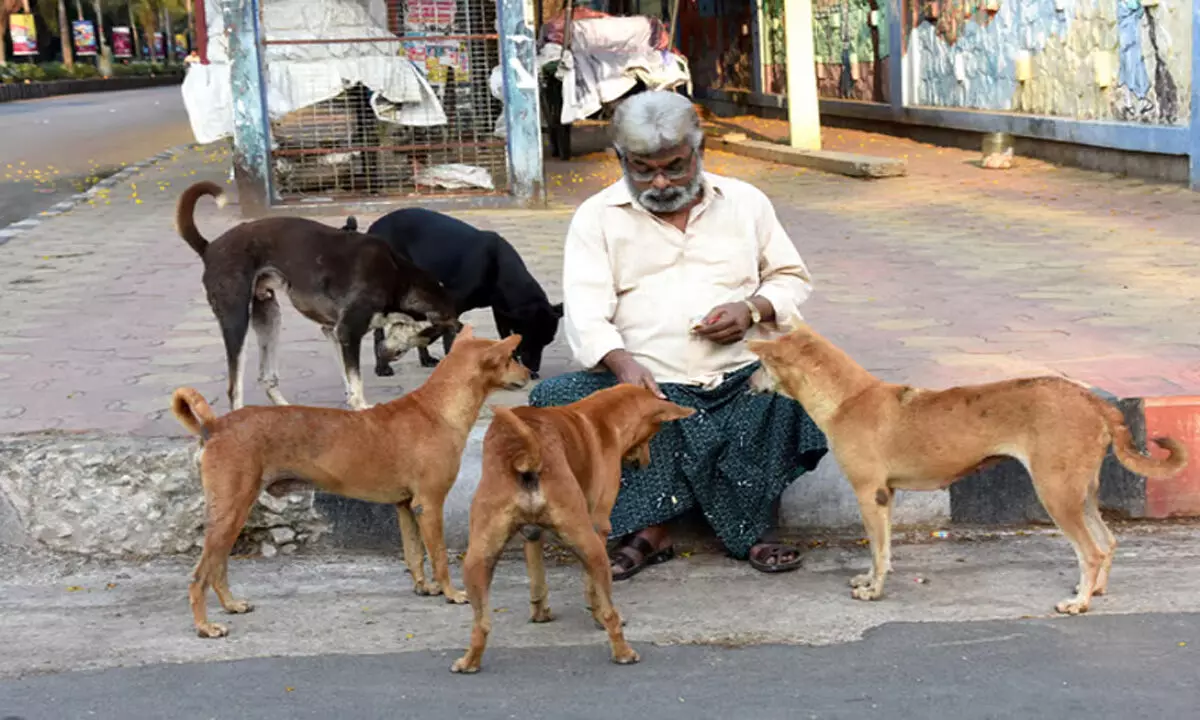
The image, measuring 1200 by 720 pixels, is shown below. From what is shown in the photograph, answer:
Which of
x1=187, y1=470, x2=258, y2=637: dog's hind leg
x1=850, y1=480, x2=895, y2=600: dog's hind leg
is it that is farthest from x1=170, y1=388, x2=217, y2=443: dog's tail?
x1=850, y1=480, x2=895, y2=600: dog's hind leg

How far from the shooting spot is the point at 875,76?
67.2 feet

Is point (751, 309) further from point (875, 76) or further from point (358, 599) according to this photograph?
point (875, 76)

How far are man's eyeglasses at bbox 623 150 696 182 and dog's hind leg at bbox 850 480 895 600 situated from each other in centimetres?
114

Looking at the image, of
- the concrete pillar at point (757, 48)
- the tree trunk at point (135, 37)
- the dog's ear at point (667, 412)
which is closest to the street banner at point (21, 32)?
the tree trunk at point (135, 37)

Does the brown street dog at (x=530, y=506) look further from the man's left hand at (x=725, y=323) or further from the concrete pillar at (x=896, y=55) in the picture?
the concrete pillar at (x=896, y=55)

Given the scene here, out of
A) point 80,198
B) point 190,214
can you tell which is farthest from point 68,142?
point 190,214

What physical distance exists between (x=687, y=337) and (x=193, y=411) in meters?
1.64

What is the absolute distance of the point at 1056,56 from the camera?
48.3ft

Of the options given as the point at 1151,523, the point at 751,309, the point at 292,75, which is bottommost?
the point at 1151,523

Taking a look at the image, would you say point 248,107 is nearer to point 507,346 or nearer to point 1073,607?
point 507,346

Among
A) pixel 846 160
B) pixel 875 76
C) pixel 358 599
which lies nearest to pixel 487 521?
A: pixel 358 599

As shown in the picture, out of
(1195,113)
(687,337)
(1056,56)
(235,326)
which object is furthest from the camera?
→ (1056,56)

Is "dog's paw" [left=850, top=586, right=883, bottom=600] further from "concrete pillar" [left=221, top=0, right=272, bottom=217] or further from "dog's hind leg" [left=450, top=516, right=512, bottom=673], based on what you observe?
"concrete pillar" [left=221, top=0, right=272, bottom=217]

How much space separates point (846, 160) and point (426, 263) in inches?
350
